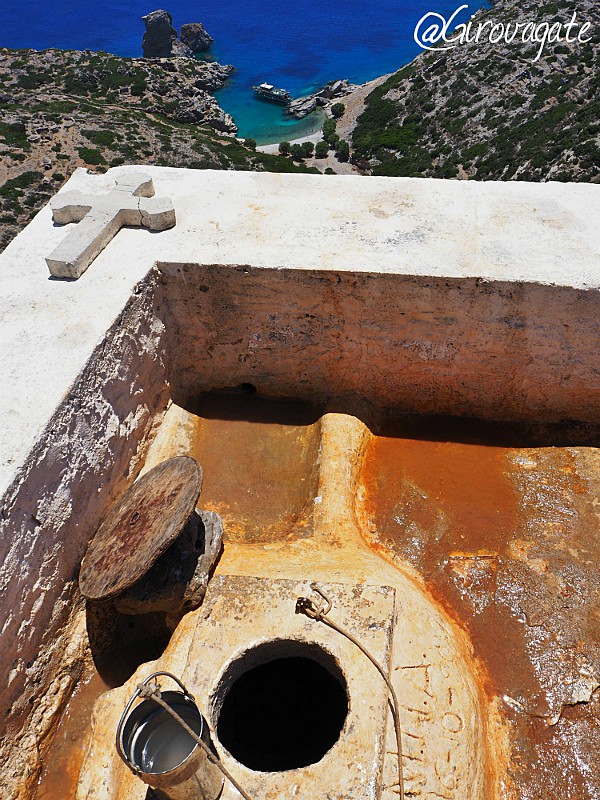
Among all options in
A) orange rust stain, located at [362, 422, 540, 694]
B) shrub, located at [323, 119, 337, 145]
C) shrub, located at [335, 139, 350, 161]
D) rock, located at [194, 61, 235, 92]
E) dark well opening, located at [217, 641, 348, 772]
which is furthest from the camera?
rock, located at [194, 61, 235, 92]

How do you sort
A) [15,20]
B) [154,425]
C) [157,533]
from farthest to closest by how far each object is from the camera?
[15,20] → [154,425] → [157,533]

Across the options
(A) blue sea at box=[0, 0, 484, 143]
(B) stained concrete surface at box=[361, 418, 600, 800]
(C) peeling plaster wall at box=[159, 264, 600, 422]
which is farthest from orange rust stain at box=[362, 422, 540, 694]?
(A) blue sea at box=[0, 0, 484, 143]

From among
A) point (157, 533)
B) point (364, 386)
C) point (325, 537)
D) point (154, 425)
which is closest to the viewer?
point (157, 533)

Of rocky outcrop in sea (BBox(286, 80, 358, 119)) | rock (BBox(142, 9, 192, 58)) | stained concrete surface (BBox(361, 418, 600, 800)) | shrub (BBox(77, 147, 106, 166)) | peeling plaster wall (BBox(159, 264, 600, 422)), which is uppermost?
rock (BBox(142, 9, 192, 58))

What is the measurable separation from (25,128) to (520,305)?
3357 cm

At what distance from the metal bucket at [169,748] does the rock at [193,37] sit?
245ft

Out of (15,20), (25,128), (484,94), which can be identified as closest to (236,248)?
(25,128)

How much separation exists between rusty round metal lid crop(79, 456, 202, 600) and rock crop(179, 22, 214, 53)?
73.0m

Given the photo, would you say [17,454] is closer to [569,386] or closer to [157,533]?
[157,533]

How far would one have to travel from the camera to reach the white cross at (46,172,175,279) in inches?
229

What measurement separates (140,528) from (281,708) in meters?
1.94

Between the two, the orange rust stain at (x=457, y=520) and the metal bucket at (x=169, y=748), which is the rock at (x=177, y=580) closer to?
the metal bucket at (x=169, y=748)

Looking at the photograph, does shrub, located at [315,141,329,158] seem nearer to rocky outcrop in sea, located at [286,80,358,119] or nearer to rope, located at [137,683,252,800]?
rocky outcrop in sea, located at [286,80,358,119]

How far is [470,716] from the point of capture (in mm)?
4148
